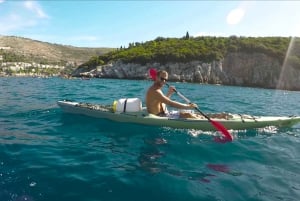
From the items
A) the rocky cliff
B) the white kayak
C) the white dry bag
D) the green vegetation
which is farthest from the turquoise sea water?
the green vegetation

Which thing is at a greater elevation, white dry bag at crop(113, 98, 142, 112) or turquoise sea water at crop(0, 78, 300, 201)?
white dry bag at crop(113, 98, 142, 112)

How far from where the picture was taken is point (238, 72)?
287 ft

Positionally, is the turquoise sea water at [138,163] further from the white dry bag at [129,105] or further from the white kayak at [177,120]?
the white dry bag at [129,105]

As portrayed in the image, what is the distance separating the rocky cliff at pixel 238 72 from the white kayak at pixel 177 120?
7322cm

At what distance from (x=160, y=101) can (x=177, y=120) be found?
931mm

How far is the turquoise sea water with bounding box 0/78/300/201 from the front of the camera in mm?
6105

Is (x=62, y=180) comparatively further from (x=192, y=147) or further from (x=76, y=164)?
(x=192, y=147)

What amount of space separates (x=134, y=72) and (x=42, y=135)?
82580mm

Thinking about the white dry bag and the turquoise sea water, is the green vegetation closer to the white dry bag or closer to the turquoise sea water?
the turquoise sea water

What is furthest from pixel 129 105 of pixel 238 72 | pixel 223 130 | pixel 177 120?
pixel 238 72

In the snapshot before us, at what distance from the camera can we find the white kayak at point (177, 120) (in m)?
11.5

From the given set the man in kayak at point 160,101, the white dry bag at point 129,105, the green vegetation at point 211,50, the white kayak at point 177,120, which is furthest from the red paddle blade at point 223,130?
the green vegetation at point 211,50

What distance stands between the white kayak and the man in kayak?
0.36 metres

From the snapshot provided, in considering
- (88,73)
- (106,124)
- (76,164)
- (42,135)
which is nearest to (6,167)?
(76,164)
